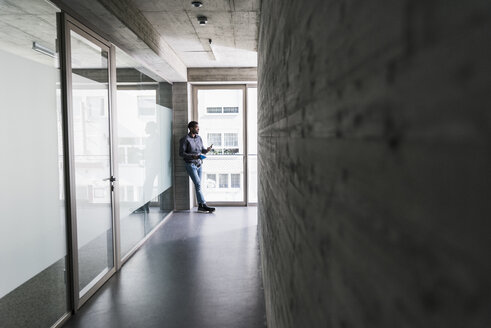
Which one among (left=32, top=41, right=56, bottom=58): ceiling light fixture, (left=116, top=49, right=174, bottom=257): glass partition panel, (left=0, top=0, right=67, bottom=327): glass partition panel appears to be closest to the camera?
(left=0, top=0, right=67, bottom=327): glass partition panel

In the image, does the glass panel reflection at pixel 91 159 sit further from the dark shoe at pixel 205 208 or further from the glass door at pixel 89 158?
the dark shoe at pixel 205 208

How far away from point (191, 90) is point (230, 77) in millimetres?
891

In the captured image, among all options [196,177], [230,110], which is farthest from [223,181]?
[230,110]

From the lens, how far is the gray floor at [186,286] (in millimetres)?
2803

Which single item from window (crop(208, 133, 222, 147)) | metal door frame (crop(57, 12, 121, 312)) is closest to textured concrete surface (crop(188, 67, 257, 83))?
window (crop(208, 133, 222, 147))

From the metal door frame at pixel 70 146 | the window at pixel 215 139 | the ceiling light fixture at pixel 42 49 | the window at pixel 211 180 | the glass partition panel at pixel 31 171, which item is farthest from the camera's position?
the window at pixel 211 180

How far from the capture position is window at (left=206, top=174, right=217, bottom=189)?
7.36 m

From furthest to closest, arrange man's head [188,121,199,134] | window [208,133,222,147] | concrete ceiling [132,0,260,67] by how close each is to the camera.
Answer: window [208,133,222,147] → man's head [188,121,199,134] → concrete ceiling [132,0,260,67]

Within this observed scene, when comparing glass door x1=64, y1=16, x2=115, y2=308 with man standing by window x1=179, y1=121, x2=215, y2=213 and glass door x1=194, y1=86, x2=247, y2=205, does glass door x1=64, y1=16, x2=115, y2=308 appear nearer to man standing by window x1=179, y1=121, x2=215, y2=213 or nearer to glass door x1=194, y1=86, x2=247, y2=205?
man standing by window x1=179, y1=121, x2=215, y2=213

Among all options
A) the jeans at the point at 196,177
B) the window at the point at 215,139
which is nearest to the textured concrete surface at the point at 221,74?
the window at the point at 215,139

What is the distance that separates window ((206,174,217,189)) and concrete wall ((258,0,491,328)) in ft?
22.6

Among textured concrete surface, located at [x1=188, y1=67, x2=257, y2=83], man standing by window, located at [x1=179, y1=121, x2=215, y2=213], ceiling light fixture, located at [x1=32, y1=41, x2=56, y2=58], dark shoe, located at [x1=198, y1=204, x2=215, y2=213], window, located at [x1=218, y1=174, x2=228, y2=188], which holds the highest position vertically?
textured concrete surface, located at [x1=188, y1=67, x2=257, y2=83]

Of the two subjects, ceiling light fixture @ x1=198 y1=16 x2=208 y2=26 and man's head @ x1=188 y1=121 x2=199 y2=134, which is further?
man's head @ x1=188 y1=121 x2=199 y2=134

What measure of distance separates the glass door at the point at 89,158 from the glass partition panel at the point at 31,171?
6.2 inches
